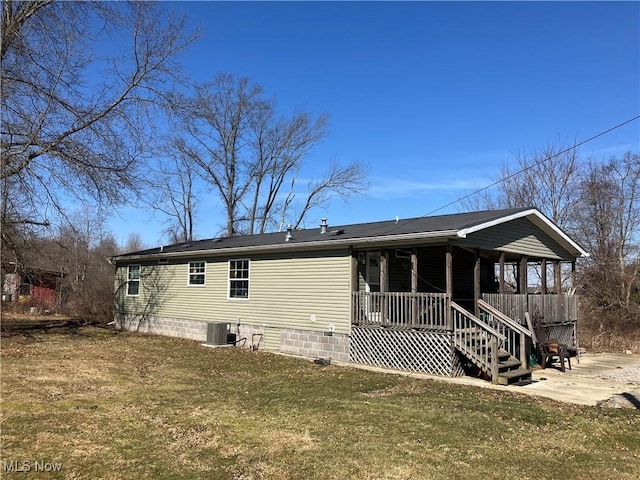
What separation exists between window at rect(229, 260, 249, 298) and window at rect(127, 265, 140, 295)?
5.86 meters

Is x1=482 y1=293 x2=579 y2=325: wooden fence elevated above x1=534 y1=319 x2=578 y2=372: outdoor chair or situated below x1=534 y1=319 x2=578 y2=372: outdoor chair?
above

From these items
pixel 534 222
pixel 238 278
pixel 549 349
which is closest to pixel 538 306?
pixel 549 349

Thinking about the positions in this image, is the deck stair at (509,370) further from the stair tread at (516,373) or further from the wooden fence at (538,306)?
the wooden fence at (538,306)

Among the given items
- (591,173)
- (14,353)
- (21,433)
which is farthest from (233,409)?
(591,173)

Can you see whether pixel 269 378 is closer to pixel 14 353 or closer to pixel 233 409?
pixel 233 409

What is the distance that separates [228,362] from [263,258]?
3773 mm

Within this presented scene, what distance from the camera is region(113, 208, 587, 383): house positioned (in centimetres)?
1008

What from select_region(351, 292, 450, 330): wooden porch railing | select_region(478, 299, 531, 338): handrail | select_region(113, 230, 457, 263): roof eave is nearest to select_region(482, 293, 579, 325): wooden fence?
select_region(478, 299, 531, 338): handrail

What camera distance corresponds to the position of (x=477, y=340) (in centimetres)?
1028

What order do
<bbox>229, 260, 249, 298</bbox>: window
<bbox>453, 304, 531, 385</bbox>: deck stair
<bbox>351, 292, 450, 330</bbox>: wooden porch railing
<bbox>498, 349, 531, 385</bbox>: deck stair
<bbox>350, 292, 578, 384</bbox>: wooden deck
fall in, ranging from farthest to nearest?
<bbox>229, 260, 249, 298</bbox>: window, <bbox>351, 292, 450, 330</bbox>: wooden porch railing, <bbox>350, 292, 578, 384</bbox>: wooden deck, <bbox>453, 304, 531, 385</bbox>: deck stair, <bbox>498, 349, 531, 385</bbox>: deck stair

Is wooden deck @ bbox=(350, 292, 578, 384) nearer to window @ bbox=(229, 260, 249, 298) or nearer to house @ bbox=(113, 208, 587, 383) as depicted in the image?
house @ bbox=(113, 208, 587, 383)

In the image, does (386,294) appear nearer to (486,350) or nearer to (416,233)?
(416,233)

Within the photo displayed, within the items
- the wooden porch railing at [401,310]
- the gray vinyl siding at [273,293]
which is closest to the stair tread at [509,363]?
the wooden porch railing at [401,310]

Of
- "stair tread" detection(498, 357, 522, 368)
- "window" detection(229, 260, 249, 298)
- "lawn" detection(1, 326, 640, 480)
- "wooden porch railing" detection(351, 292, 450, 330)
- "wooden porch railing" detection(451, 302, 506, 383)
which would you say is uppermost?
"window" detection(229, 260, 249, 298)
